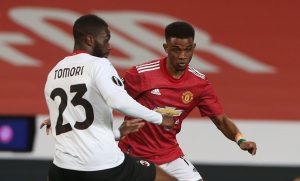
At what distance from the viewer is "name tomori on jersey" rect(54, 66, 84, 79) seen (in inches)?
187

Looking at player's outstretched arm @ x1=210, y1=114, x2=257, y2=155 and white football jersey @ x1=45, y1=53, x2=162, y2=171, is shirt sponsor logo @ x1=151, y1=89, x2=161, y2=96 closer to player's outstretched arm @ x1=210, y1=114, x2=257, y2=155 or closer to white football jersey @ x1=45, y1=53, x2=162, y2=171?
player's outstretched arm @ x1=210, y1=114, x2=257, y2=155

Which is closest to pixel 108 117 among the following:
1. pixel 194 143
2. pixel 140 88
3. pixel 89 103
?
pixel 89 103

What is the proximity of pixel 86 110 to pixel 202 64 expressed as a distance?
13.8ft

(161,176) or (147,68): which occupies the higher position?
(147,68)

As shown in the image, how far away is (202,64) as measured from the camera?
8.81 m

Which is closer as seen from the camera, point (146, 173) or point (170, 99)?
point (146, 173)

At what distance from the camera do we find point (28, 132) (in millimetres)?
8719

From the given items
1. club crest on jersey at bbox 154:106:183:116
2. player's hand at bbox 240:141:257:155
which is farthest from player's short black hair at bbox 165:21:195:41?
player's hand at bbox 240:141:257:155

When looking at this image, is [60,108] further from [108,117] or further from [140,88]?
[140,88]

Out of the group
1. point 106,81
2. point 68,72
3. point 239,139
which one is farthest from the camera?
point 239,139

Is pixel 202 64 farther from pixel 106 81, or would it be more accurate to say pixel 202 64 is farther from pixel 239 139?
pixel 106 81

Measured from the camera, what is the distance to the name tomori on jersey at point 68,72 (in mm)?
4738

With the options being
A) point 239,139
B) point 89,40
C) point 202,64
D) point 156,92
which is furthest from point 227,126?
point 202,64

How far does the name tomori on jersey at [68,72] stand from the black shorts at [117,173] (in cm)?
47
